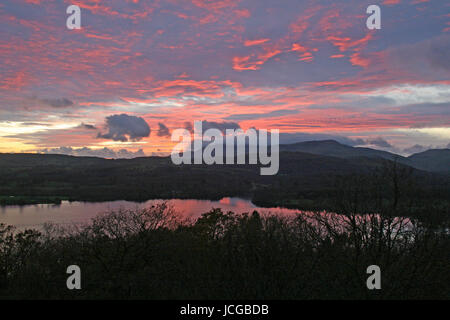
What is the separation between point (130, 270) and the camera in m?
21.6

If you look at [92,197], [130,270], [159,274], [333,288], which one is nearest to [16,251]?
[130,270]

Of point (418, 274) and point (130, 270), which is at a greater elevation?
point (418, 274)

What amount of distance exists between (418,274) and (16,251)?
34604 mm

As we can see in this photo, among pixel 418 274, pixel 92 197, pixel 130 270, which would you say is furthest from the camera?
pixel 92 197

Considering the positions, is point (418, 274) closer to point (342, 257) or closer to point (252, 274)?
point (342, 257)

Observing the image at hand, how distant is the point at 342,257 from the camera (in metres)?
18.8

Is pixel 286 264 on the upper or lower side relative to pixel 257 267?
upper

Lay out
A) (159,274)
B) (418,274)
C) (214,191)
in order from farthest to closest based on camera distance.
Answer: (214,191) → (159,274) → (418,274)
